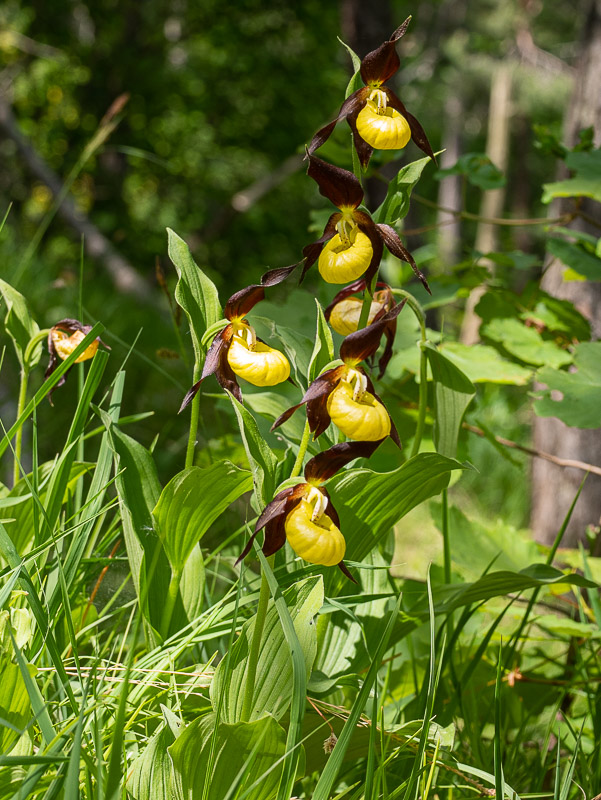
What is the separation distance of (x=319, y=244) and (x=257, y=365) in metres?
0.15

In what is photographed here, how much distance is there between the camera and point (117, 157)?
19.1 feet

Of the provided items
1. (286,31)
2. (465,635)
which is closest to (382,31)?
(465,635)

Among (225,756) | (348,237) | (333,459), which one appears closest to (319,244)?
(348,237)

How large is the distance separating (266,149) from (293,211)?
2.10ft

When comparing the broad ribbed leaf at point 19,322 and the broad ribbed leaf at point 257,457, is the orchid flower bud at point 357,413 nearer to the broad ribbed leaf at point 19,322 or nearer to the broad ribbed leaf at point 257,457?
the broad ribbed leaf at point 257,457

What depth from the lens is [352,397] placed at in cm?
62

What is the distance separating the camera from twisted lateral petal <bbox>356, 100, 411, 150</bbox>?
0.69 m

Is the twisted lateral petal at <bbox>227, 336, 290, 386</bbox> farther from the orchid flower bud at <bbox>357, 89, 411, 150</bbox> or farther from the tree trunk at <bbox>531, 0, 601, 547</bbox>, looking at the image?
the tree trunk at <bbox>531, 0, 601, 547</bbox>

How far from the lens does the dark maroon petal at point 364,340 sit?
0.60m

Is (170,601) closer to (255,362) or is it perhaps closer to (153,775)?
(153,775)

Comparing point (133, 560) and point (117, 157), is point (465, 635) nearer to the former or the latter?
point (133, 560)

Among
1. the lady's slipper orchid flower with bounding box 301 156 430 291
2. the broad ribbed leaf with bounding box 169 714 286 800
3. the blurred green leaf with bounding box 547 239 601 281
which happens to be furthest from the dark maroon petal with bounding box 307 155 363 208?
the blurred green leaf with bounding box 547 239 601 281

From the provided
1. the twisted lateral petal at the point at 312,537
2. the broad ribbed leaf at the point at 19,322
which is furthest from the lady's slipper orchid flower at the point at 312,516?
the broad ribbed leaf at the point at 19,322

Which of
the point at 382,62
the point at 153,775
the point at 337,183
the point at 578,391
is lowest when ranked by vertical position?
the point at 153,775
